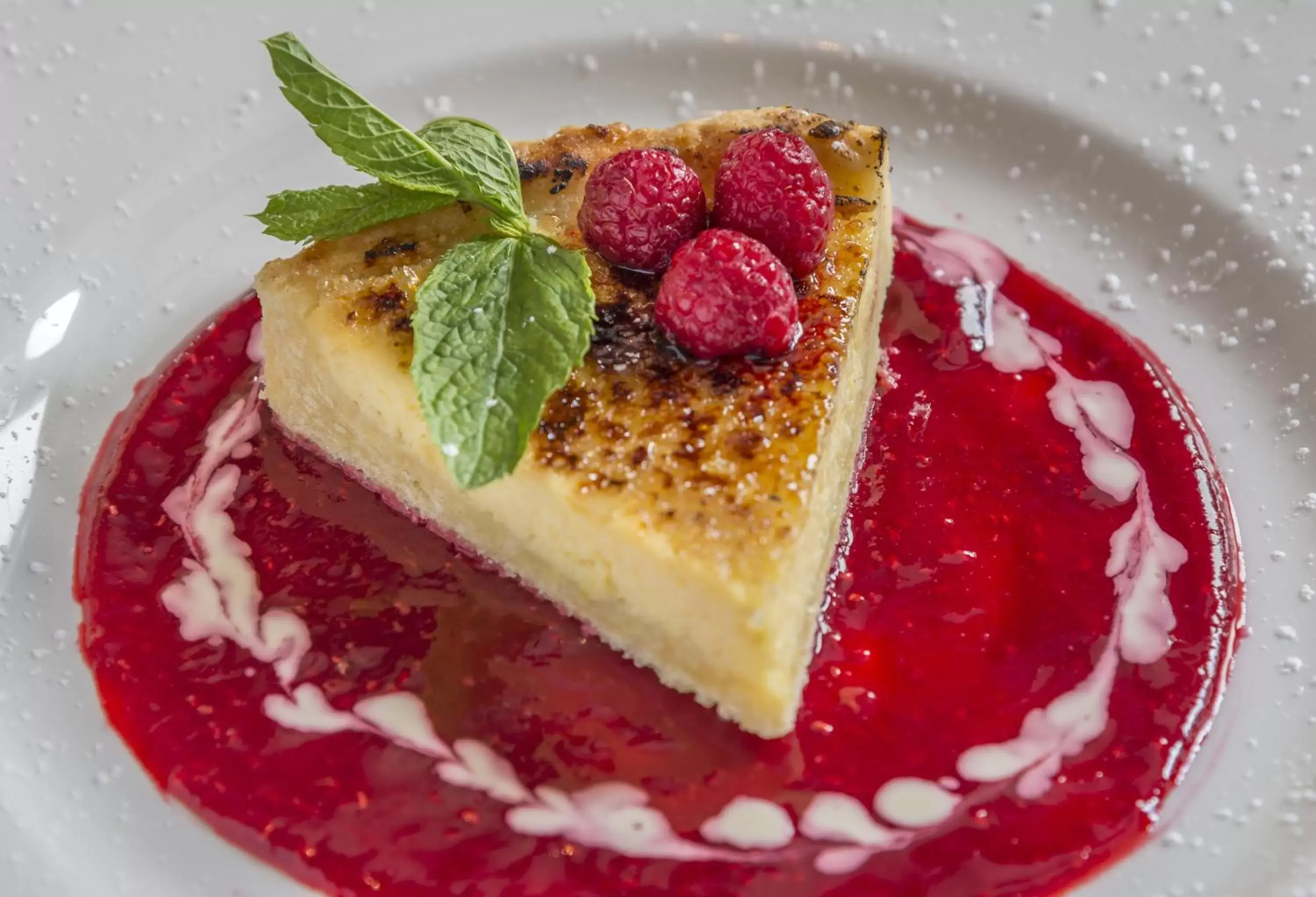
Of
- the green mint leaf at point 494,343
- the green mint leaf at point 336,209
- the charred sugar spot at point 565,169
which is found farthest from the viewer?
the charred sugar spot at point 565,169

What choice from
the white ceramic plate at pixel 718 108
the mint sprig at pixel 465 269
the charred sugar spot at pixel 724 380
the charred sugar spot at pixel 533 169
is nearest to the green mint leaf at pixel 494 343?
the mint sprig at pixel 465 269

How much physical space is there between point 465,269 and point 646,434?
48 cm

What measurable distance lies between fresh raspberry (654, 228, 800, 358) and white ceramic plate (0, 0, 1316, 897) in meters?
1.16

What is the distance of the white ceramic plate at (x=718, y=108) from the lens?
2516 millimetres

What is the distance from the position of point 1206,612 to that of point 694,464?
1.14 metres

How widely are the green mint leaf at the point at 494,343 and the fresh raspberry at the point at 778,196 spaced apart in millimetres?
346

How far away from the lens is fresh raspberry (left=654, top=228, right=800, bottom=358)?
2242mm

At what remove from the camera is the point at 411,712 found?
2324 mm

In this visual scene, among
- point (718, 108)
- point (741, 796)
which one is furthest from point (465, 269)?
point (718, 108)

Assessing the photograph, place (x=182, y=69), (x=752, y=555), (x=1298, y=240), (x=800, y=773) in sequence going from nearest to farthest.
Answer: (x=752, y=555), (x=800, y=773), (x=1298, y=240), (x=182, y=69)

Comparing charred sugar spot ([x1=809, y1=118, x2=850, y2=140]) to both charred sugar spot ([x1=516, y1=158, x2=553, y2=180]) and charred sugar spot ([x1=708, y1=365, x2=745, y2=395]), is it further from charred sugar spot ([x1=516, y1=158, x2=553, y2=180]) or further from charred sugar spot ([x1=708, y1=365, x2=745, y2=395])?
charred sugar spot ([x1=708, y1=365, x2=745, y2=395])

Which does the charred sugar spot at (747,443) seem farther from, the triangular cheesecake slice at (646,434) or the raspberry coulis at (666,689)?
the raspberry coulis at (666,689)

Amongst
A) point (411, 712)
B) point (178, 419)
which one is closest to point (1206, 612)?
point (411, 712)

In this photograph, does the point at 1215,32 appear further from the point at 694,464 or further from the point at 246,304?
the point at 246,304
